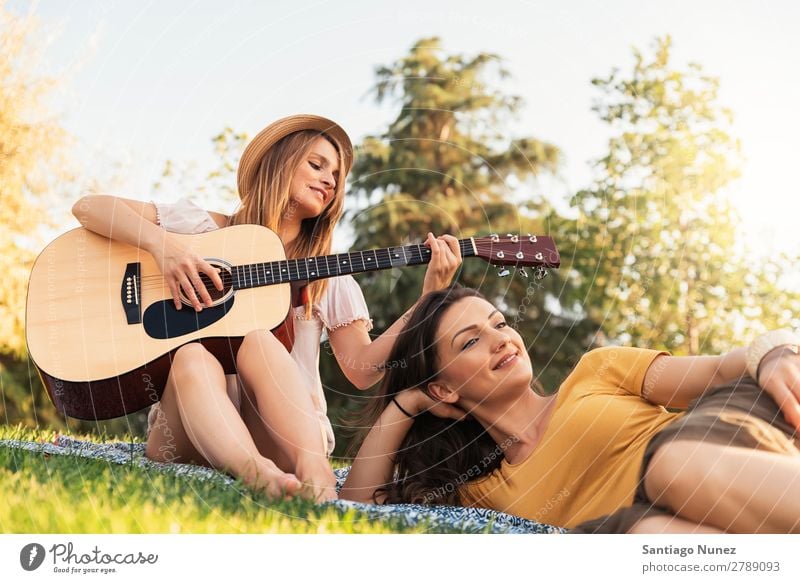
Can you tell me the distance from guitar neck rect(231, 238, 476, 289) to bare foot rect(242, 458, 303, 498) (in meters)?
0.48

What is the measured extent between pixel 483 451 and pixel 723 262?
46.7 inches

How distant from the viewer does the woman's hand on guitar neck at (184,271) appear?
192 centimetres

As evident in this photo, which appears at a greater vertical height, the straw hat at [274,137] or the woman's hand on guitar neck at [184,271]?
the straw hat at [274,137]

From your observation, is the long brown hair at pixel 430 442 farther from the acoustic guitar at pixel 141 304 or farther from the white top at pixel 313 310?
the white top at pixel 313 310

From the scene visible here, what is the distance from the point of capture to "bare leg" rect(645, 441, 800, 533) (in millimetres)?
1343

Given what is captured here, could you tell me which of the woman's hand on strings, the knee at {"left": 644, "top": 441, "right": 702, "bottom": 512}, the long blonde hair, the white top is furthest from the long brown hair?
the woman's hand on strings

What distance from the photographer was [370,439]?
74.5 inches

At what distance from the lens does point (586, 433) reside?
1668 mm

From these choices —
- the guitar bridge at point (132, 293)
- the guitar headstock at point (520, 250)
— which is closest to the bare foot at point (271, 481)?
the guitar bridge at point (132, 293)

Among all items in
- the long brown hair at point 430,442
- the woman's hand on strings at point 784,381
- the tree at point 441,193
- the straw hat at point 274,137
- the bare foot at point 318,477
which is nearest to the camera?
the woman's hand on strings at point 784,381

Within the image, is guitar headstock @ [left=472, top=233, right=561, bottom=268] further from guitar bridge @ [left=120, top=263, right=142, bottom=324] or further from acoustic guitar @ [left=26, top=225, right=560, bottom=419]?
guitar bridge @ [left=120, top=263, right=142, bottom=324]
